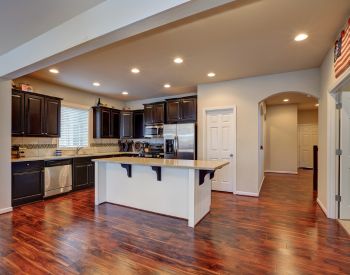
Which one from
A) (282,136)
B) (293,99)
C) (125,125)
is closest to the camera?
(125,125)

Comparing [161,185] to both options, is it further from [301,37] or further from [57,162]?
[301,37]

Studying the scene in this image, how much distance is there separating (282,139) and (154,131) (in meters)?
5.31

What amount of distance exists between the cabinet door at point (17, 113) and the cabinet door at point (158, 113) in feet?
10.7

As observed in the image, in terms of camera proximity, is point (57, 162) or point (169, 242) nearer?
point (169, 242)

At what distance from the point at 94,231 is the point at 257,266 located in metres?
2.10

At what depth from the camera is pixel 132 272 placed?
1.96 meters

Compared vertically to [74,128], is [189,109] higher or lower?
higher

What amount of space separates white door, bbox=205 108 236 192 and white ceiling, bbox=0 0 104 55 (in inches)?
142

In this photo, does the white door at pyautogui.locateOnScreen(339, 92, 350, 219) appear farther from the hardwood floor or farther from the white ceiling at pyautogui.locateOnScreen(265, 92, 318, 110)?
the white ceiling at pyautogui.locateOnScreen(265, 92, 318, 110)

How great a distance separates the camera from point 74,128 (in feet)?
18.7

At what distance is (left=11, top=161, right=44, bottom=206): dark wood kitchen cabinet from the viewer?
3.82 metres

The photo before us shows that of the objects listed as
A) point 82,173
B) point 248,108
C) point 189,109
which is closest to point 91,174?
point 82,173

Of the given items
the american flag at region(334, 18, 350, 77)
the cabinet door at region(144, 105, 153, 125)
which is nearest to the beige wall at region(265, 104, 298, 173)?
the cabinet door at region(144, 105, 153, 125)

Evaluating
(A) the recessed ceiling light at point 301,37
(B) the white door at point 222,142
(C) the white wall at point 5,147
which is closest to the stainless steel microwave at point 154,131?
(B) the white door at point 222,142
